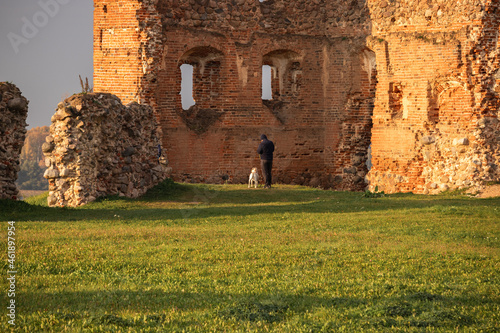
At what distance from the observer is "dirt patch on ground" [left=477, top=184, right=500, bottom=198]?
55.7 ft

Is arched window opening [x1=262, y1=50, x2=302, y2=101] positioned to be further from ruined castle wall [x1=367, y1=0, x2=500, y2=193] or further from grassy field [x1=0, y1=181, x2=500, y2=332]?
grassy field [x1=0, y1=181, x2=500, y2=332]

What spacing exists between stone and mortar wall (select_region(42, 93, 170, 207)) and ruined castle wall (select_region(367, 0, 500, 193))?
25.7ft

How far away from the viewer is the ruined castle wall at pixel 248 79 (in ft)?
68.2

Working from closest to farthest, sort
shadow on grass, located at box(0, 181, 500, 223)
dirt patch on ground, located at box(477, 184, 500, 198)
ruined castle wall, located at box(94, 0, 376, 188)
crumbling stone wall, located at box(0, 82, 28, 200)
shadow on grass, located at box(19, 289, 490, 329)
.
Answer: shadow on grass, located at box(19, 289, 490, 329) → shadow on grass, located at box(0, 181, 500, 223) → crumbling stone wall, located at box(0, 82, 28, 200) → dirt patch on ground, located at box(477, 184, 500, 198) → ruined castle wall, located at box(94, 0, 376, 188)

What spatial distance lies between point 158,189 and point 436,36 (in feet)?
30.1

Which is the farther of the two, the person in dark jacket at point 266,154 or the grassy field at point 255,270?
the person in dark jacket at point 266,154

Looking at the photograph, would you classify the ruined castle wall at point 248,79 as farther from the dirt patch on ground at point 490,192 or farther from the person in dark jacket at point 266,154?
the dirt patch on ground at point 490,192

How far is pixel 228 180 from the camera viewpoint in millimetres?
21844

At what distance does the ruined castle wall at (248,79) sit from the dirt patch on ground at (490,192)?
5658mm

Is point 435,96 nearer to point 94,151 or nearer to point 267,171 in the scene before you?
point 267,171

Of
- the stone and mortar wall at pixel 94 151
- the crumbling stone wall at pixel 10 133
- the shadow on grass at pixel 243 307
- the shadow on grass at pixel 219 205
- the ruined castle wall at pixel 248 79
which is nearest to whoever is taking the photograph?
the shadow on grass at pixel 243 307

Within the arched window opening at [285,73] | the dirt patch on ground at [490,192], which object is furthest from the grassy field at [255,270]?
the arched window opening at [285,73]

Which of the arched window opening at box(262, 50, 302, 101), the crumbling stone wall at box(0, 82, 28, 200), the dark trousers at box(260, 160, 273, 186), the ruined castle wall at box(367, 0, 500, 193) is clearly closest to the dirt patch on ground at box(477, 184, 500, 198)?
the ruined castle wall at box(367, 0, 500, 193)

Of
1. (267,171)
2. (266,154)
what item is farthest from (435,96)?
(267,171)
